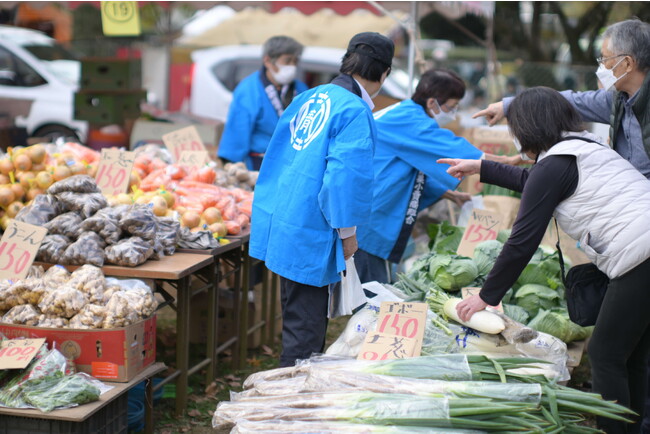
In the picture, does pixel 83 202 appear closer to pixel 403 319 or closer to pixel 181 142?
pixel 181 142

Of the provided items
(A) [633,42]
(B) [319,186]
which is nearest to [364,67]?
(B) [319,186]

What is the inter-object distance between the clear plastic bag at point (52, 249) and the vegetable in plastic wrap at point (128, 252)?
205 millimetres

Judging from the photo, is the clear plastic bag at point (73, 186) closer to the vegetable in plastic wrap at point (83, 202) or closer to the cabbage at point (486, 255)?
the vegetable in plastic wrap at point (83, 202)

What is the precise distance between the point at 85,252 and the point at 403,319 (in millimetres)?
1574

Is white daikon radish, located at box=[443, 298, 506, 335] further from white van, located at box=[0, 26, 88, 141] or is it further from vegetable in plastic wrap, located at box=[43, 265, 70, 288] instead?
white van, located at box=[0, 26, 88, 141]

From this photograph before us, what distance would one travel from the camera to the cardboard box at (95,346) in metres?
3.01

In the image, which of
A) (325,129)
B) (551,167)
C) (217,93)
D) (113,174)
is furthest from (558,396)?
(217,93)

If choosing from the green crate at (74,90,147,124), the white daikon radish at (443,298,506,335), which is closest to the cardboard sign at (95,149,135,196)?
the white daikon radish at (443,298,506,335)

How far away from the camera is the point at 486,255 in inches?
155

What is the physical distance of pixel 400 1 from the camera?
659cm

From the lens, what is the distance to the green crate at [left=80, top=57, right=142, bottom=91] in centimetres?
811

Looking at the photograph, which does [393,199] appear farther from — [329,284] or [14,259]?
[14,259]

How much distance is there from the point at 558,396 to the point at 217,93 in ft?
30.1

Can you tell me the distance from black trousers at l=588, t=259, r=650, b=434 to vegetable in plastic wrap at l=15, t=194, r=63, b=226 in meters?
2.64
